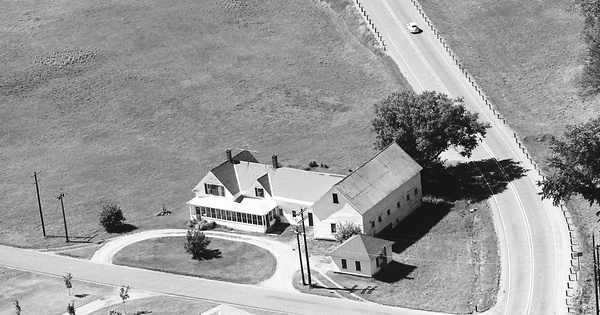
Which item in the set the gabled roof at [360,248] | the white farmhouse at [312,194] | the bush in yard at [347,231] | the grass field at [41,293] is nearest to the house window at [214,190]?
the white farmhouse at [312,194]

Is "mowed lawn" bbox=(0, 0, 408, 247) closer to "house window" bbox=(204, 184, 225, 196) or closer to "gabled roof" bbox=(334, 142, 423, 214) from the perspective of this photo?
"house window" bbox=(204, 184, 225, 196)

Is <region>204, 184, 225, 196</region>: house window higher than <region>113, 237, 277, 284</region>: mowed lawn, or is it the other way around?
<region>204, 184, 225, 196</region>: house window

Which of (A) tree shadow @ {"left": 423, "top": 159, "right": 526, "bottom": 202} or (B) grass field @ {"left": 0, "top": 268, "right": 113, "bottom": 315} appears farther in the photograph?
(A) tree shadow @ {"left": 423, "top": 159, "right": 526, "bottom": 202}

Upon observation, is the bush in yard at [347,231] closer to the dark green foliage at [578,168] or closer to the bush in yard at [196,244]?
the bush in yard at [196,244]

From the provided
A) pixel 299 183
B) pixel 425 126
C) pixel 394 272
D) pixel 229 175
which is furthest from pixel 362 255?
pixel 229 175

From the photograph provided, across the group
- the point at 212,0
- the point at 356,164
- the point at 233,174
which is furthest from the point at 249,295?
the point at 212,0

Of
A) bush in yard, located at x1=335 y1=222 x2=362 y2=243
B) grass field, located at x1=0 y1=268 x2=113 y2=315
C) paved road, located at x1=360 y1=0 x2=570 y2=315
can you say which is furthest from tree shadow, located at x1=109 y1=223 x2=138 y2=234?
paved road, located at x1=360 y1=0 x2=570 y2=315

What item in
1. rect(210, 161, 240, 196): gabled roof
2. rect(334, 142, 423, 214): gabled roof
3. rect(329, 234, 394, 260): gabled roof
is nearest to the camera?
rect(329, 234, 394, 260): gabled roof

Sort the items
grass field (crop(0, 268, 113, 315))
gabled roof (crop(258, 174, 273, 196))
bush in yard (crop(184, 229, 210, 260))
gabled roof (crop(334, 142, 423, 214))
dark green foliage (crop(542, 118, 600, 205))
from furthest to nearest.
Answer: gabled roof (crop(258, 174, 273, 196))
bush in yard (crop(184, 229, 210, 260))
gabled roof (crop(334, 142, 423, 214))
grass field (crop(0, 268, 113, 315))
dark green foliage (crop(542, 118, 600, 205))

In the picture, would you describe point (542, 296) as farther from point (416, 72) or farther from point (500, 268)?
point (416, 72)
